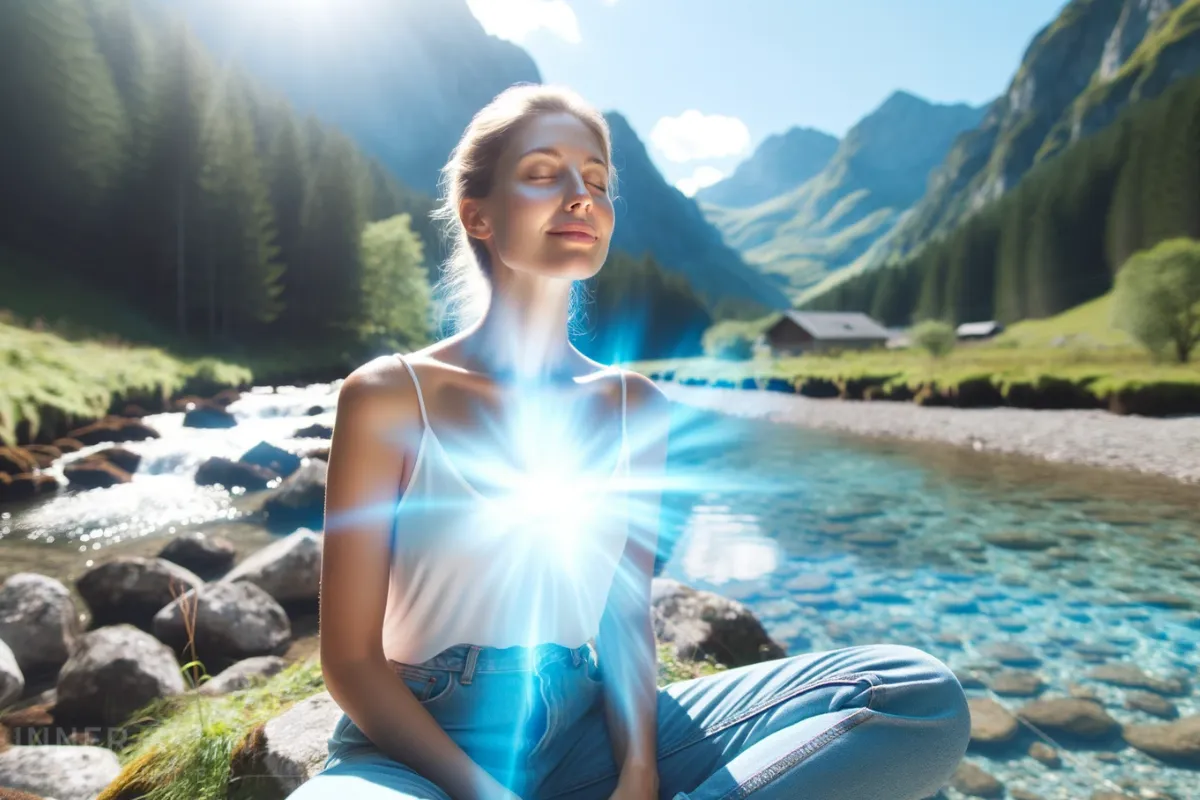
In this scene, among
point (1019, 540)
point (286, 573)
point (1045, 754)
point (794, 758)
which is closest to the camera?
point (794, 758)

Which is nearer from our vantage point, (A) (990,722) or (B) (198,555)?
(A) (990,722)

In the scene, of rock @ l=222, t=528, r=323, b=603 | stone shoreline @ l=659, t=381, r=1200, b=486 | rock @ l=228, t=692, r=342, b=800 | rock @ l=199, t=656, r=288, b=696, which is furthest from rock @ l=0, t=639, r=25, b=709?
stone shoreline @ l=659, t=381, r=1200, b=486

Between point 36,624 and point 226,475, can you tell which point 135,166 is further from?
point 36,624

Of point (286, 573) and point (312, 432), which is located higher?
point (312, 432)

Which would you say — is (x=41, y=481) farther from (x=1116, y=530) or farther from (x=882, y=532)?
(x=1116, y=530)

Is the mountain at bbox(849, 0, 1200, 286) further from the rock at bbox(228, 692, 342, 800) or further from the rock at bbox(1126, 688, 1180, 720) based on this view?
the rock at bbox(228, 692, 342, 800)

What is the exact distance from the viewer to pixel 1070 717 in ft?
17.9

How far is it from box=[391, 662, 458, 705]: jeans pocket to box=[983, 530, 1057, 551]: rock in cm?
1114

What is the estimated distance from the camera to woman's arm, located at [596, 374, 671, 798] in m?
1.92

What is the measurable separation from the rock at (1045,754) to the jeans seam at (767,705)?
4375 millimetres

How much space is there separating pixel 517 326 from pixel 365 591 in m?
0.96

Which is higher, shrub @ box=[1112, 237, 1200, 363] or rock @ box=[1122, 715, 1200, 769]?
shrub @ box=[1112, 237, 1200, 363]

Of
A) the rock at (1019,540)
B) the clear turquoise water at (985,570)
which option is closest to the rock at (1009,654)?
the clear turquoise water at (985,570)

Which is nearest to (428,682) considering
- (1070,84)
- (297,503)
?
(297,503)
